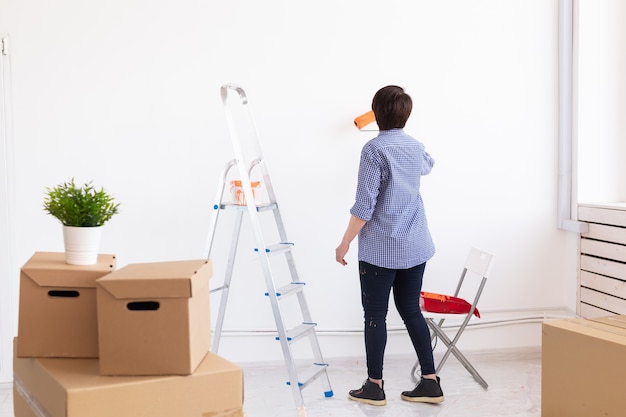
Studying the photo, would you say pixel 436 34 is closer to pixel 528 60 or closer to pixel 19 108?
pixel 528 60

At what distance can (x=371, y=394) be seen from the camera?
11.7 ft

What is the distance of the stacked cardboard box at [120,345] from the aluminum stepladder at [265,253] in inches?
46.6

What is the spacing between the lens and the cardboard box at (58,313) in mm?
→ 2170

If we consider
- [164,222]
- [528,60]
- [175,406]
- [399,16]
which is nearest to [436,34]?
[399,16]

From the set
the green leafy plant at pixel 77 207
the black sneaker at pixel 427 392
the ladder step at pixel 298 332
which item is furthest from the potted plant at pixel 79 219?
the black sneaker at pixel 427 392

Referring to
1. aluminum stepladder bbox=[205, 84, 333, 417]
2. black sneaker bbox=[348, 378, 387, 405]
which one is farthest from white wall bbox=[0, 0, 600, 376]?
black sneaker bbox=[348, 378, 387, 405]

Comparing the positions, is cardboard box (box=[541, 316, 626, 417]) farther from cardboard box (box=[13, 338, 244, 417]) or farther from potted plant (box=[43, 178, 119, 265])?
potted plant (box=[43, 178, 119, 265])

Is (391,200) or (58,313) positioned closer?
A: (58,313)

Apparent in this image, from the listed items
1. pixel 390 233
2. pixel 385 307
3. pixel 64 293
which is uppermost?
pixel 390 233

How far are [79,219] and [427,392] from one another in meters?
2.02

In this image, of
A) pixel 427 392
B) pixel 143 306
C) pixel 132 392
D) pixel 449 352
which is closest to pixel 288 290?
pixel 427 392

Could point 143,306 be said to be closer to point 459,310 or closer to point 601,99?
point 459,310

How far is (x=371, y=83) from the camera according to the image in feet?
13.4

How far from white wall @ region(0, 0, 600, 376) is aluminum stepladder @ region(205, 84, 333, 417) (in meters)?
0.24
